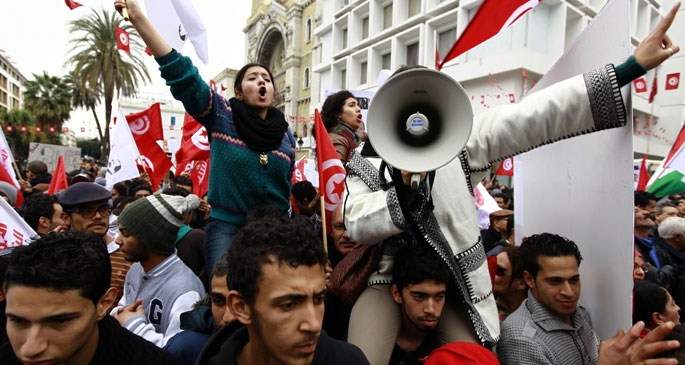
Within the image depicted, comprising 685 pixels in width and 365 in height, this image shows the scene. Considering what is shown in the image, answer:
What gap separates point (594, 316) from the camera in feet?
7.51

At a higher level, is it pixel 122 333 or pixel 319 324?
pixel 319 324

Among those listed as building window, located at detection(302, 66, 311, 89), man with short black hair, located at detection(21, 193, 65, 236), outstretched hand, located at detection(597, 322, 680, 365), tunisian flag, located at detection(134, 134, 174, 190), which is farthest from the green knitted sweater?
building window, located at detection(302, 66, 311, 89)

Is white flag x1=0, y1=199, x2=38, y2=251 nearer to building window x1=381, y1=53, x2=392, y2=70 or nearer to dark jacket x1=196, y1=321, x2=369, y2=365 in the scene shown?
dark jacket x1=196, y1=321, x2=369, y2=365

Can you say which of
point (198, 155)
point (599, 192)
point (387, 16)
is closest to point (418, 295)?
point (599, 192)

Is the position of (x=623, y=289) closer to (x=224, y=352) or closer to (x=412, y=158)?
(x=412, y=158)

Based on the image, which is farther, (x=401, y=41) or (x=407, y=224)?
(x=401, y=41)

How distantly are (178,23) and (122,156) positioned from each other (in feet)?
10.5

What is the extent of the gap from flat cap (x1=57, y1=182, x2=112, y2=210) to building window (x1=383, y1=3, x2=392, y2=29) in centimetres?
2540

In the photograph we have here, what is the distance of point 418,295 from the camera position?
206 cm

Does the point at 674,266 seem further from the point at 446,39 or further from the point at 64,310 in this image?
the point at 446,39

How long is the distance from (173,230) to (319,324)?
1639 mm

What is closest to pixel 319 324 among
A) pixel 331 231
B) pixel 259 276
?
pixel 259 276

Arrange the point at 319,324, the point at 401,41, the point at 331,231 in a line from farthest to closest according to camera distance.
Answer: the point at 401,41 → the point at 331,231 → the point at 319,324

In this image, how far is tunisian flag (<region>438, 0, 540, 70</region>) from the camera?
2514 mm
